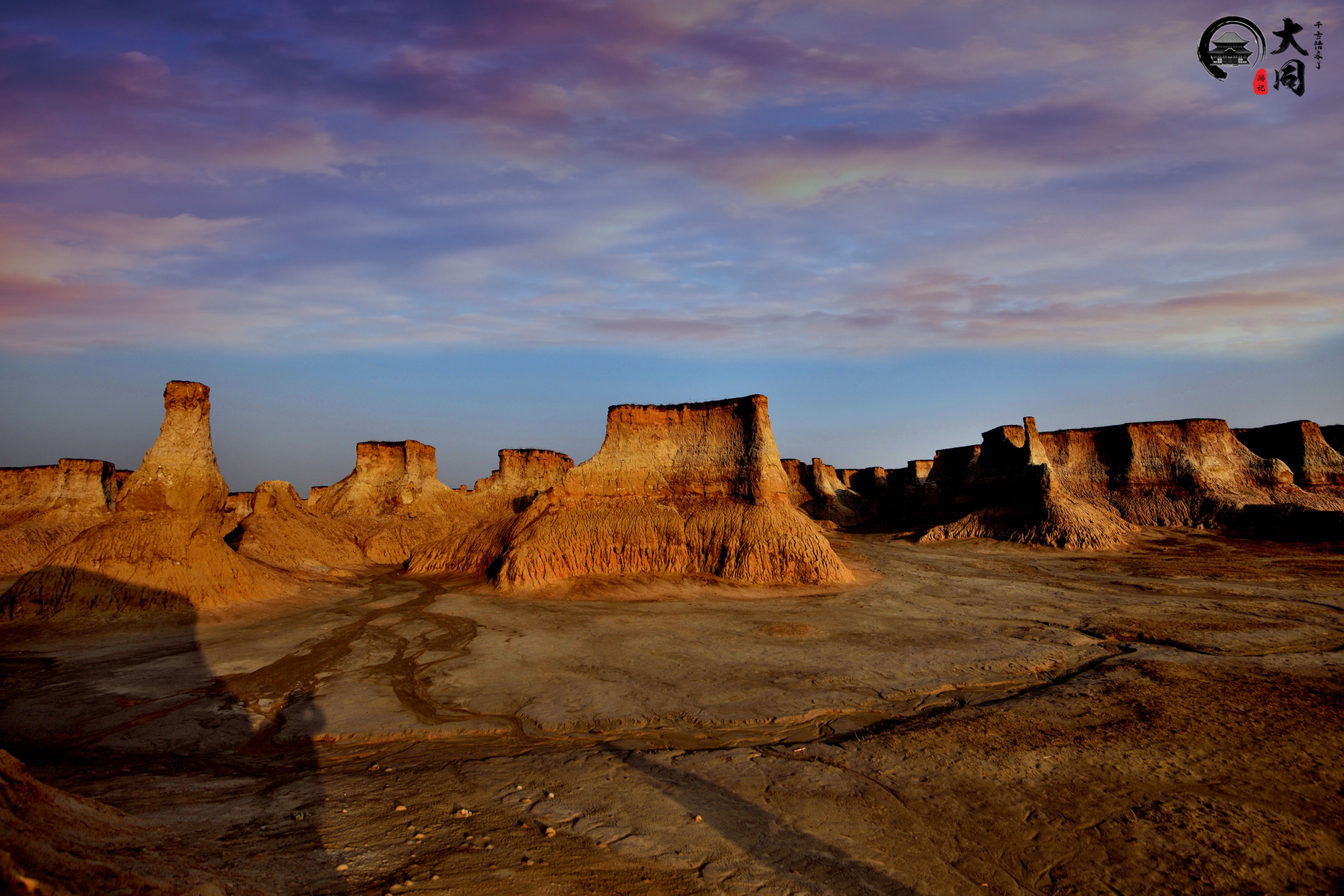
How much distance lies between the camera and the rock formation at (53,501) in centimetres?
3228

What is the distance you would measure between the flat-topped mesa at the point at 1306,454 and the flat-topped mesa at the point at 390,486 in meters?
56.7

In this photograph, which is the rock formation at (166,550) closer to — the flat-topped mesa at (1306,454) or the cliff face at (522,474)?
the cliff face at (522,474)

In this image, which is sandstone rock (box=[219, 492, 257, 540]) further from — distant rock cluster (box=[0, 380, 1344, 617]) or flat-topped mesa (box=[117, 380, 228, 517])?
flat-topped mesa (box=[117, 380, 228, 517])

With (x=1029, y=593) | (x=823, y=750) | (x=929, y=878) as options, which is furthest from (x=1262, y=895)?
(x=1029, y=593)

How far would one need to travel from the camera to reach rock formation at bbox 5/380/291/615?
18234mm

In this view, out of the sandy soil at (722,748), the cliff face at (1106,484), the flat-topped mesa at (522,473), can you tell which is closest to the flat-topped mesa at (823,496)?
the cliff face at (1106,484)

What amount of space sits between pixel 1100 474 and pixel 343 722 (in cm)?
4839

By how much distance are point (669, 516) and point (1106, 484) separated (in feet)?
113

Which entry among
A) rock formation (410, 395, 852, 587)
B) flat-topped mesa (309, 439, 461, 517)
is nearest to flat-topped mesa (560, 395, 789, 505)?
rock formation (410, 395, 852, 587)

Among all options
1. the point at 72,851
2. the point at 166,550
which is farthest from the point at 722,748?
the point at 166,550

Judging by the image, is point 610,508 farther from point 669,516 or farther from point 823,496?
point 823,496

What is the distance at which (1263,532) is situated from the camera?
3344 centimetres

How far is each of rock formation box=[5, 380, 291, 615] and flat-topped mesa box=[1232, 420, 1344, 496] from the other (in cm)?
5855

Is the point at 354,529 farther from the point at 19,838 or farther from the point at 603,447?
the point at 19,838
